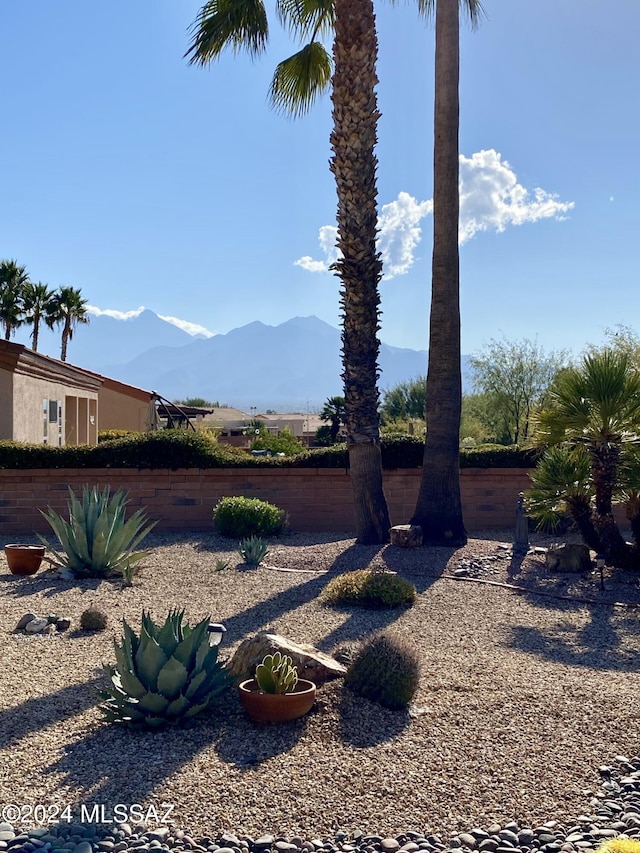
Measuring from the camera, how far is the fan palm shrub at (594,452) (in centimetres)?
1033

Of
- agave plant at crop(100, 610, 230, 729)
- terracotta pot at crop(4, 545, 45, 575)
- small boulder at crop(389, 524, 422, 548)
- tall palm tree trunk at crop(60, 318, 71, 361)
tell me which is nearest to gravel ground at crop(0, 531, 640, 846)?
agave plant at crop(100, 610, 230, 729)

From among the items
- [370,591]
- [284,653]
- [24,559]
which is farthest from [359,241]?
[284,653]

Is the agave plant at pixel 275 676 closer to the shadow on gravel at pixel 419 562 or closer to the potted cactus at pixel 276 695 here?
the potted cactus at pixel 276 695

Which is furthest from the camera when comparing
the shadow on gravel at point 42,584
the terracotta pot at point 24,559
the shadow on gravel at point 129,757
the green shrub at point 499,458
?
the green shrub at point 499,458

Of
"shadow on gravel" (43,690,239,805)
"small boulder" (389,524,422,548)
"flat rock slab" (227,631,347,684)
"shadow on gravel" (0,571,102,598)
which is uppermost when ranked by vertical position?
"small boulder" (389,524,422,548)

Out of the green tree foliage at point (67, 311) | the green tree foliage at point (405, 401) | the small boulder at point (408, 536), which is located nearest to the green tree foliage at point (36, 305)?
the green tree foliage at point (67, 311)

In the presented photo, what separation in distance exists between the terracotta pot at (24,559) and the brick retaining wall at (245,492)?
3.70m

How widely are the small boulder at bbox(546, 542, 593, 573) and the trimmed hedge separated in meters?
3.41

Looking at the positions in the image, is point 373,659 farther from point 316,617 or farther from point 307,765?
point 316,617

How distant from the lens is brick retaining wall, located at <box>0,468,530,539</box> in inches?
560

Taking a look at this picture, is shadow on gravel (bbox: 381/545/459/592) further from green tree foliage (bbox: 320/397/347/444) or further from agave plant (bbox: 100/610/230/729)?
green tree foliage (bbox: 320/397/347/444)

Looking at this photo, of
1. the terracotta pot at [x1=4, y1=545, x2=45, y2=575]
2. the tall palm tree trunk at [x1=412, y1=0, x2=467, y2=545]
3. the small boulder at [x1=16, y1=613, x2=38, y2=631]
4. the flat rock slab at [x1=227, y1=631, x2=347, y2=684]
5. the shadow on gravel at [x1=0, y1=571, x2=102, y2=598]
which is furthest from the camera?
the tall palm tree trunk at [x1=412, y1=0, x2=467, y2=545]

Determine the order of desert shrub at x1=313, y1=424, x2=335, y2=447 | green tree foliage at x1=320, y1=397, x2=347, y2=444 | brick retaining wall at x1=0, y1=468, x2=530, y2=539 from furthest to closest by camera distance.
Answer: green tree foliage at x1=320, y1=397, x2=347, y2=444
desert shrub at x1=313, y1=424, x2=335, y2=447
brick retaining wall at x1=0, y1=468, x2=530, y2=539

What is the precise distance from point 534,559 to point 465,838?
7.93 m
